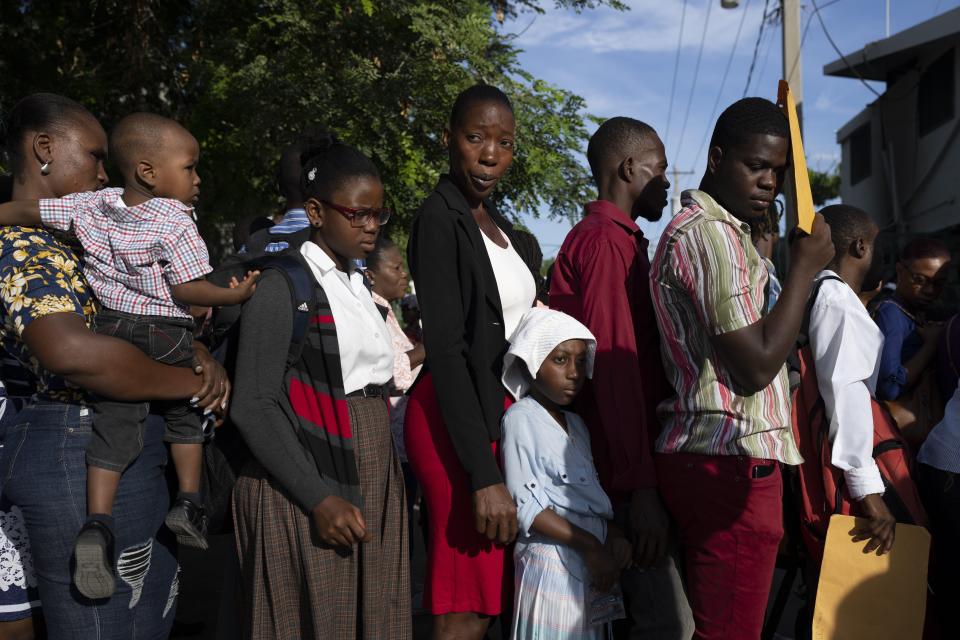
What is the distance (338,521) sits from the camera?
8.07ft

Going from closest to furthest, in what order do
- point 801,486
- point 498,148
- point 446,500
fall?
point 446,500, point 498,148, point 801,486

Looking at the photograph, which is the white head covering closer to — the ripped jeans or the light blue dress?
the light blue dress

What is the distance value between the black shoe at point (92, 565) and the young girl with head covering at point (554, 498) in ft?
4.02

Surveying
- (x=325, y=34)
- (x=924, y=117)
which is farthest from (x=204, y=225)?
(x=924, y=117)

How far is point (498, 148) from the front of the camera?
9.58 feet

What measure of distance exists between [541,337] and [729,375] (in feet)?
2.01

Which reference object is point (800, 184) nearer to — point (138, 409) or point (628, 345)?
point (628, 345)

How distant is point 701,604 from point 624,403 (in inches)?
25.7

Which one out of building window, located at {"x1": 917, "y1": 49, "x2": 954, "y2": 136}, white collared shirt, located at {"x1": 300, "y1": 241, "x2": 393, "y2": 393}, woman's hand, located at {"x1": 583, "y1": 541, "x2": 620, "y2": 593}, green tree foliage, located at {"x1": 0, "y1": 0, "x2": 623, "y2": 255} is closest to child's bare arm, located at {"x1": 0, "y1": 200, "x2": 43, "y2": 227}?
white collared shirt, located at {"x1": 300, "y1": 241, "x2": 393, "y2": 393}

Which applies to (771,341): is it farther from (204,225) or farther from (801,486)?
(204,225)

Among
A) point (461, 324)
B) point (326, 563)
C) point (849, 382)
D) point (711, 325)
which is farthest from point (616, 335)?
point (326, 563)

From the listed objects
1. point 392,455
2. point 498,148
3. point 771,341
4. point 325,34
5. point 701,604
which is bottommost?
point 701,604

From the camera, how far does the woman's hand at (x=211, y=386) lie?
2596mm

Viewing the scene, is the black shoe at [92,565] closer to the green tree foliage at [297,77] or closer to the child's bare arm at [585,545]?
the child's bare arm at [585,545]
